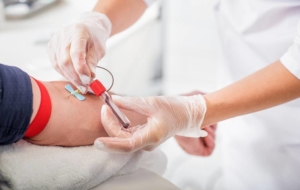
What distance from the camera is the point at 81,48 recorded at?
0.99 meters

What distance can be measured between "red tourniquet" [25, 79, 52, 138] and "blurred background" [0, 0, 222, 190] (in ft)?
1.28

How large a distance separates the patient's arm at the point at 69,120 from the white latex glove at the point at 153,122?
43 mm

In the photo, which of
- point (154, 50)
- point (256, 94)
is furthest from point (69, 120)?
point (154, 50)

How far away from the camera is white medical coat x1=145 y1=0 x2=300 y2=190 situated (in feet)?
4.03

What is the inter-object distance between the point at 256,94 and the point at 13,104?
57cm

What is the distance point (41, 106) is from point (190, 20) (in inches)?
47.0

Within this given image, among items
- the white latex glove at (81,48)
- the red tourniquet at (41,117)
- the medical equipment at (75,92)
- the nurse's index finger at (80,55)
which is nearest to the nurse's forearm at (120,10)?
the white latex glove at (81,48)

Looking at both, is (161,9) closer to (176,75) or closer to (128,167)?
(176,75)

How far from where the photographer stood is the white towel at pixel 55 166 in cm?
77

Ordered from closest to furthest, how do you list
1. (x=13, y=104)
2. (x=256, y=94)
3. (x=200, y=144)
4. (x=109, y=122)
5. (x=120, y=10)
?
(x=13, y=104) → (x=109, y=122) → (x=256, y=94) → (x=120, y=10) → (x=200, y=144)

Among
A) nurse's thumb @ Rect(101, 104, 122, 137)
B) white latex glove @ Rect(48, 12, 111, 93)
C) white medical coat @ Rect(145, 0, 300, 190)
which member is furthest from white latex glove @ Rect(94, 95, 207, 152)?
white medical coat @ Rect(145, 0, 300, 190)

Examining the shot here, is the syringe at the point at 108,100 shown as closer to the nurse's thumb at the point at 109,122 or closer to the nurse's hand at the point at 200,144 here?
the nurse's thumb at the point at 109,122

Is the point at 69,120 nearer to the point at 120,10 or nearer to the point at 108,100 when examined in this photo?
the point at 108,100

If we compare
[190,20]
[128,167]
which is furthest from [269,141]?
[190,20]
